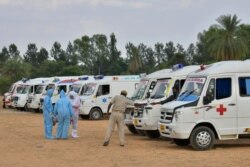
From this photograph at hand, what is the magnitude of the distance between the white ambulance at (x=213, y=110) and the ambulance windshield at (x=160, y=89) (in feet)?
9.85

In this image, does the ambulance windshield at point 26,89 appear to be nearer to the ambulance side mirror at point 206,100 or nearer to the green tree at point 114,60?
the ambulance side mirror at point 206,100

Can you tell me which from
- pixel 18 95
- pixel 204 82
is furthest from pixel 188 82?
pixel 18 95

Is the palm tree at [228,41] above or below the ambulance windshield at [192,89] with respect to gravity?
above

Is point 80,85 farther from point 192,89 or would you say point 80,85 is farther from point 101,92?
point 192,89

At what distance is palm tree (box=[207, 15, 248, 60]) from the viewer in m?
61.4

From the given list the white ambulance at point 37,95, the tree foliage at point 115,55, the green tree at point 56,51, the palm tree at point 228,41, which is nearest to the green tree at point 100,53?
the tree foliage at point 115,55

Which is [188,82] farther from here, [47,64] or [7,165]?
[47,64]

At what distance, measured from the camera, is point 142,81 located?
19750 mm

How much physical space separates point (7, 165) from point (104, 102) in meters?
15.8

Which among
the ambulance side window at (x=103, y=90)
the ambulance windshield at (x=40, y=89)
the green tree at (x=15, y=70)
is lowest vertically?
the ambulance side window at (x=103, y=90)

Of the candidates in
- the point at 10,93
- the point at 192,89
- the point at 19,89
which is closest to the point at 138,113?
the point at 192,89

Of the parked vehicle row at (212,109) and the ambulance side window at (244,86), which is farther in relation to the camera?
the ambulance side window at (244,86)

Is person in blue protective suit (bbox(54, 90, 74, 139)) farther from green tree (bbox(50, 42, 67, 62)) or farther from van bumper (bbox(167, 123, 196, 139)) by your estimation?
green tree (bbox(50, 42, 67, 62))

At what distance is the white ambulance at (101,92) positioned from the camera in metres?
27.4
